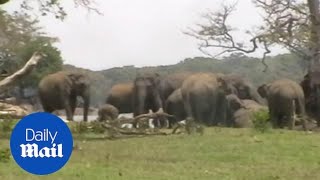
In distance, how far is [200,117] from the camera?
25156 millimetres

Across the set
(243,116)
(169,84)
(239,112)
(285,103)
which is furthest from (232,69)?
(285,103)

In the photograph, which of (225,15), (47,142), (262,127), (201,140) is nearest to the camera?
(47,142)

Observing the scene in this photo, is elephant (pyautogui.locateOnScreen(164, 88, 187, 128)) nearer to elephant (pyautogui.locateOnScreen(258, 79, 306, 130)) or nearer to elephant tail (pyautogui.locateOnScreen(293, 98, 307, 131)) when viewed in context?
elephant (pyautogui.locateOnScreen(258, 79, 306, 130))

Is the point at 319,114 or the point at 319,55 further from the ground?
the point at 319,55

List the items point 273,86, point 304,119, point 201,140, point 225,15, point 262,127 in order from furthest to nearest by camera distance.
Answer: point 225,15 → point 273,86 → point 304,119 → point 262,127 → point 201,140

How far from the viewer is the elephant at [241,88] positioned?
87.7 ft

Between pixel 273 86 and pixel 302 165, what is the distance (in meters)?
12.6

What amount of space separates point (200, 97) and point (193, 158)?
13161mm

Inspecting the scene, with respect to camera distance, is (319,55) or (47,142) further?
(319,55)

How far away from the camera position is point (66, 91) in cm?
2814

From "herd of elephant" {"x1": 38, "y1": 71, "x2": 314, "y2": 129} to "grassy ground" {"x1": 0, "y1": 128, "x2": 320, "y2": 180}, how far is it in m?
7.20

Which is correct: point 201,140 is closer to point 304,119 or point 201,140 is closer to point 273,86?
point 304,119

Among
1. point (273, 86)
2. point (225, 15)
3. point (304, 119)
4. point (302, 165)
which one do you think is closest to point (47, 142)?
point (302, 165)

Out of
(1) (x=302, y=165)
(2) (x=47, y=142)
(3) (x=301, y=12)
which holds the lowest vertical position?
(1) (x=302, y=165)
